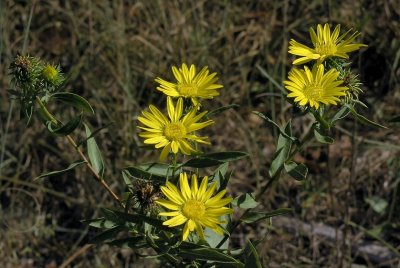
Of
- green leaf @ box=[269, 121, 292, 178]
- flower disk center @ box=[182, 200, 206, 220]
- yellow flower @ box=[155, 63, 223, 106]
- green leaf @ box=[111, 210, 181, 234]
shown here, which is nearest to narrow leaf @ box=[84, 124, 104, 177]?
green leaf @ box=[111, 210, 181, 234]

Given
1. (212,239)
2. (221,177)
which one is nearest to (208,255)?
(221,177)

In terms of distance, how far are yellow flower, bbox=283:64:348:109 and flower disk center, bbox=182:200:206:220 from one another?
0.51 meters

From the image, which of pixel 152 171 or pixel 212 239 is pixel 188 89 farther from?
pixel 212 239

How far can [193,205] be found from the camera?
83.4 inches

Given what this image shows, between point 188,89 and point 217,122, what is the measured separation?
1.86 m

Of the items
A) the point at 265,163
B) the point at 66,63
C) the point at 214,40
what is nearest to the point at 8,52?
the point at 66,63

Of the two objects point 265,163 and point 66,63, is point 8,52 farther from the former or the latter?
point 265,163

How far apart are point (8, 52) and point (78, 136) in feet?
2.52

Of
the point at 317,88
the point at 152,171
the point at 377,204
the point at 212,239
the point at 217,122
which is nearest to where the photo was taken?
the point at 317,88

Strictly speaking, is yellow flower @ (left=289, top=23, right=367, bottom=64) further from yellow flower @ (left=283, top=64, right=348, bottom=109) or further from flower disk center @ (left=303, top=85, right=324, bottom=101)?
flower disk center @ (left=303, top=85, right=324, bottom=101)

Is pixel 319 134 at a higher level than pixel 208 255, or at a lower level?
higher

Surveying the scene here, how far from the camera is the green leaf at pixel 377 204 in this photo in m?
3.85

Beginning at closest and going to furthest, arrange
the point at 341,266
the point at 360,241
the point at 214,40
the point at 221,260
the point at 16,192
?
1. the point at 221,260
2. the point at 341,266
3. the point at 360,241
4. the point at 16,192
5. the point at 214,40

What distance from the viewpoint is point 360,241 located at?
3.76 m
